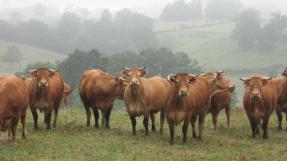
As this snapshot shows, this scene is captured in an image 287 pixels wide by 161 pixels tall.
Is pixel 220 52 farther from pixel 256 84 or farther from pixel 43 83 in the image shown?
pixel 43 83

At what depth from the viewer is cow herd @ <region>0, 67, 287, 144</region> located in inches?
596

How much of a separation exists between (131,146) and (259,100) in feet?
16.5

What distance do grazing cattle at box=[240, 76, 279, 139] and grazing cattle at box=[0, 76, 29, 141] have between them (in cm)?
773

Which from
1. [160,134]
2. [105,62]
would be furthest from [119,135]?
[105,62]

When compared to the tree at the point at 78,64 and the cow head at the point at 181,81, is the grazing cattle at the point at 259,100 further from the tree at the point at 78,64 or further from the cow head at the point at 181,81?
the tree at the point at 78,64

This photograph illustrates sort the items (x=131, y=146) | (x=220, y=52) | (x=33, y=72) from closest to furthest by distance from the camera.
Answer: (x=131, y=146), (x=33, y=72), (x=220, y=52)

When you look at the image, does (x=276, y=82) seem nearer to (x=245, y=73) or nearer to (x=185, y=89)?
(x=185, y=89)

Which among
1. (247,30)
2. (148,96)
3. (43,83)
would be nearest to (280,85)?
(148,96)

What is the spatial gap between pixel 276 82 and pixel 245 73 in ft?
309

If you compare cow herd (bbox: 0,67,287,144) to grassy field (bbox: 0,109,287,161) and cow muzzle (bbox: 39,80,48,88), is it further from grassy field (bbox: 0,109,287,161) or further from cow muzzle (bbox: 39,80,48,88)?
grassy field (bbox: 0,109,287,161)

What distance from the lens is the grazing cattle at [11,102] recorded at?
1419 centimetres

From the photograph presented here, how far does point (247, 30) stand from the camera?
512 ft

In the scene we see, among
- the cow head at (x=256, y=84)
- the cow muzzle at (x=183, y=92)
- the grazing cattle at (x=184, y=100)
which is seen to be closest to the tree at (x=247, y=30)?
A: the cow head at (x=256, y=84)

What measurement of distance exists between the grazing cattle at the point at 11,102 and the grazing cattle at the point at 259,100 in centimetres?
773
